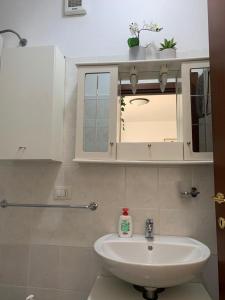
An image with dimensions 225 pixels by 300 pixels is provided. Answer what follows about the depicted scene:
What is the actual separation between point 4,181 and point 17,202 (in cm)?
17

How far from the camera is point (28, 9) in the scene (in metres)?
1.80

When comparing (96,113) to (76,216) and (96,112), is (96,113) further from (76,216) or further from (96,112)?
(76,216)

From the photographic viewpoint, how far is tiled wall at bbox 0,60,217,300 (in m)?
1.45

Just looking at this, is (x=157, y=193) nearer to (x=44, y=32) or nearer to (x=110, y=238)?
(x=110, y=238)

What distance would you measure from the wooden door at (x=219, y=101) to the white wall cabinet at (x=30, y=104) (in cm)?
89

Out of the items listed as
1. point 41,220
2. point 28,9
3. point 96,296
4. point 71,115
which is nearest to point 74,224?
point 41,220

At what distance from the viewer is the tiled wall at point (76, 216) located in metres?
1.45

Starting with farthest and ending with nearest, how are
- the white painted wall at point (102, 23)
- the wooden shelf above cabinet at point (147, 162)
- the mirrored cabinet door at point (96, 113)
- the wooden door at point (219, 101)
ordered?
1. the white painted wall at point (102, 23)
2. the mirrored cabinet door at point (96, 113)
3. the wooden shelf above cabinet at point (147, 162)
4. the wooden door at point (219, 101)

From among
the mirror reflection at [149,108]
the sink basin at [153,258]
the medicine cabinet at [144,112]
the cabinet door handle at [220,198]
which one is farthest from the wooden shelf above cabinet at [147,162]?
the sink basin at [153,258]

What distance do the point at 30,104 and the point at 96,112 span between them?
0.40 metres

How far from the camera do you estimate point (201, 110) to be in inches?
57.1

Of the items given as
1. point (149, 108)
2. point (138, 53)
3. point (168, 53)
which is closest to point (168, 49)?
point (168, 53)

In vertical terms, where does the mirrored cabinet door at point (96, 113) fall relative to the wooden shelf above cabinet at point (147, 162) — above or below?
above

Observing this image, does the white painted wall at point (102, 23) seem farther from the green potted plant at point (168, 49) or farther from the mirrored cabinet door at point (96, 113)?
the mirrored cabinet door at point (96, 113)
